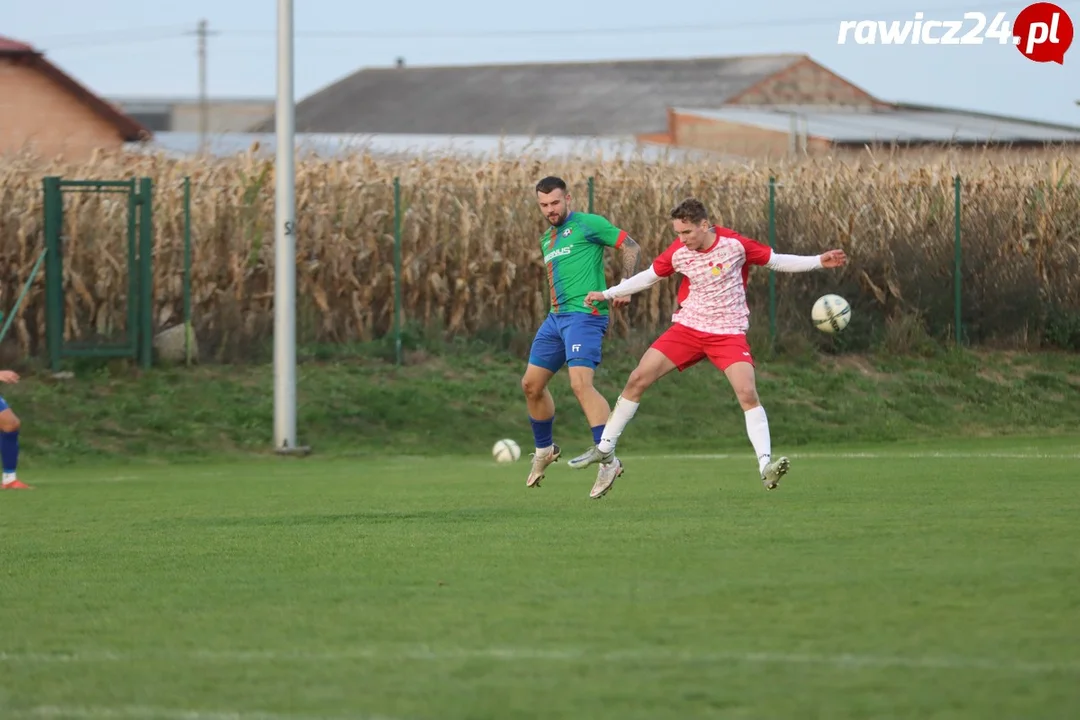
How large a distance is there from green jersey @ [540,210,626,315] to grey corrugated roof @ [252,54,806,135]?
51.9 metres

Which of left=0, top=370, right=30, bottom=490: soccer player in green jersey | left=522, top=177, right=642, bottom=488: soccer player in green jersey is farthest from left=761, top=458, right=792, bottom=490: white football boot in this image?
left=0, top=370, right=30, bottom=490: soccer player in green jersey

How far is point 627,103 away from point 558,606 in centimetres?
6326

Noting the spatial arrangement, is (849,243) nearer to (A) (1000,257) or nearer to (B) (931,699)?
(A) (1000,257)

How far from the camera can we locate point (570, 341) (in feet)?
42.6

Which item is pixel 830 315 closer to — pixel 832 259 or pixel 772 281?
pixel 832 259

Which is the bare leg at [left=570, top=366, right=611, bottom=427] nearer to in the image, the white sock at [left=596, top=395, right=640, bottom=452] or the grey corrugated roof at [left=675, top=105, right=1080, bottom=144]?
the white sock at [left=596, top=395, right=640, bottom=452]

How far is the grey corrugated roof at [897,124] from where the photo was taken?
54.8 m

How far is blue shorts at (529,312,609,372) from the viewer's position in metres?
12.9

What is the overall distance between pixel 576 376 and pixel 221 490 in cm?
379

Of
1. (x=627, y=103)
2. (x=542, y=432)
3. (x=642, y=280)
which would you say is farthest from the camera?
(x=627, y=103)

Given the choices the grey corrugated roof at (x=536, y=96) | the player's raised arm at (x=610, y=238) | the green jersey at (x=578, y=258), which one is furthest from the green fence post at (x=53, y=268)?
the grey corrugated roof at (x=536, y=96)

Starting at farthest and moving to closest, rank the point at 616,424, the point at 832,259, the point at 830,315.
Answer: the point at 830,315
the point at 616,424
the point at 832,259

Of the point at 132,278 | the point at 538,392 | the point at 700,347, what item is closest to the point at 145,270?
the point at 132,278

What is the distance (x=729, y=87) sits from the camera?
70.4m
